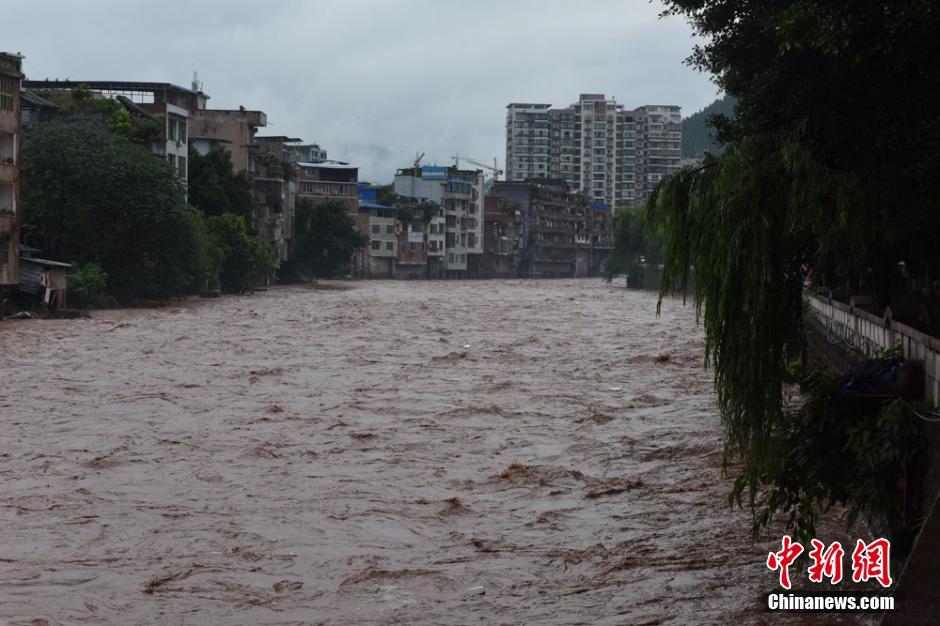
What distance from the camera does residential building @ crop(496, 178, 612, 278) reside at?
13488cm

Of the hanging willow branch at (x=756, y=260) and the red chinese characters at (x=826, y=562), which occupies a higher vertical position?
the hanging willow branch at (x=756, y=260)

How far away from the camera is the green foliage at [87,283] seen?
152 ft

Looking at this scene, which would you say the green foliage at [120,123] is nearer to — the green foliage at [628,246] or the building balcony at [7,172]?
the building balcony at [7,172]

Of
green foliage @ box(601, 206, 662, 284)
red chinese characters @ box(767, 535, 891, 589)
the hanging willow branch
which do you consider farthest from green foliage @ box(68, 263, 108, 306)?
green foliage @ box(601, 206, 662, 284)

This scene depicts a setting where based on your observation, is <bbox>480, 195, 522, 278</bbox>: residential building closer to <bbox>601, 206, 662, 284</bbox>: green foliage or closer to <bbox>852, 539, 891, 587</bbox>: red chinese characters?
<bbox>601, 206, 662, 284</bbox>: green foliage

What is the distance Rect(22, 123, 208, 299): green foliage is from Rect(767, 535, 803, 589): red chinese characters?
41255mm

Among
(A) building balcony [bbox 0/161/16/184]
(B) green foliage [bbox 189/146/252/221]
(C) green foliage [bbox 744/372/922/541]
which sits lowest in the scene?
(C) green foliage [bbox 744/372/922/541]

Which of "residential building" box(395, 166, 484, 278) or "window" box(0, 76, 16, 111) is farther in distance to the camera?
"residential building" box(395, 166, 484, 278)

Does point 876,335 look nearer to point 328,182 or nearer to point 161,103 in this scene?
point 161,103

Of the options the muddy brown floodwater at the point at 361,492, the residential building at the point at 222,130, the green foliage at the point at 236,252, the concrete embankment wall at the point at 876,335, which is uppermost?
the residential building at the point at 222,130

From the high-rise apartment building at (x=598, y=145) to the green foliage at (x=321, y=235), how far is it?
348 feet

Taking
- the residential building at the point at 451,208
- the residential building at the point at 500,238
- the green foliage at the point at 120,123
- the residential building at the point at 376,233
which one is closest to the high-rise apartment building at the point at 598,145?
the residential building at the point at 500,238

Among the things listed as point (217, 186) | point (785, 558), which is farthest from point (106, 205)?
point (785, 558)

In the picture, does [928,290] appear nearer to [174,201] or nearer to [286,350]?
[286,350]
